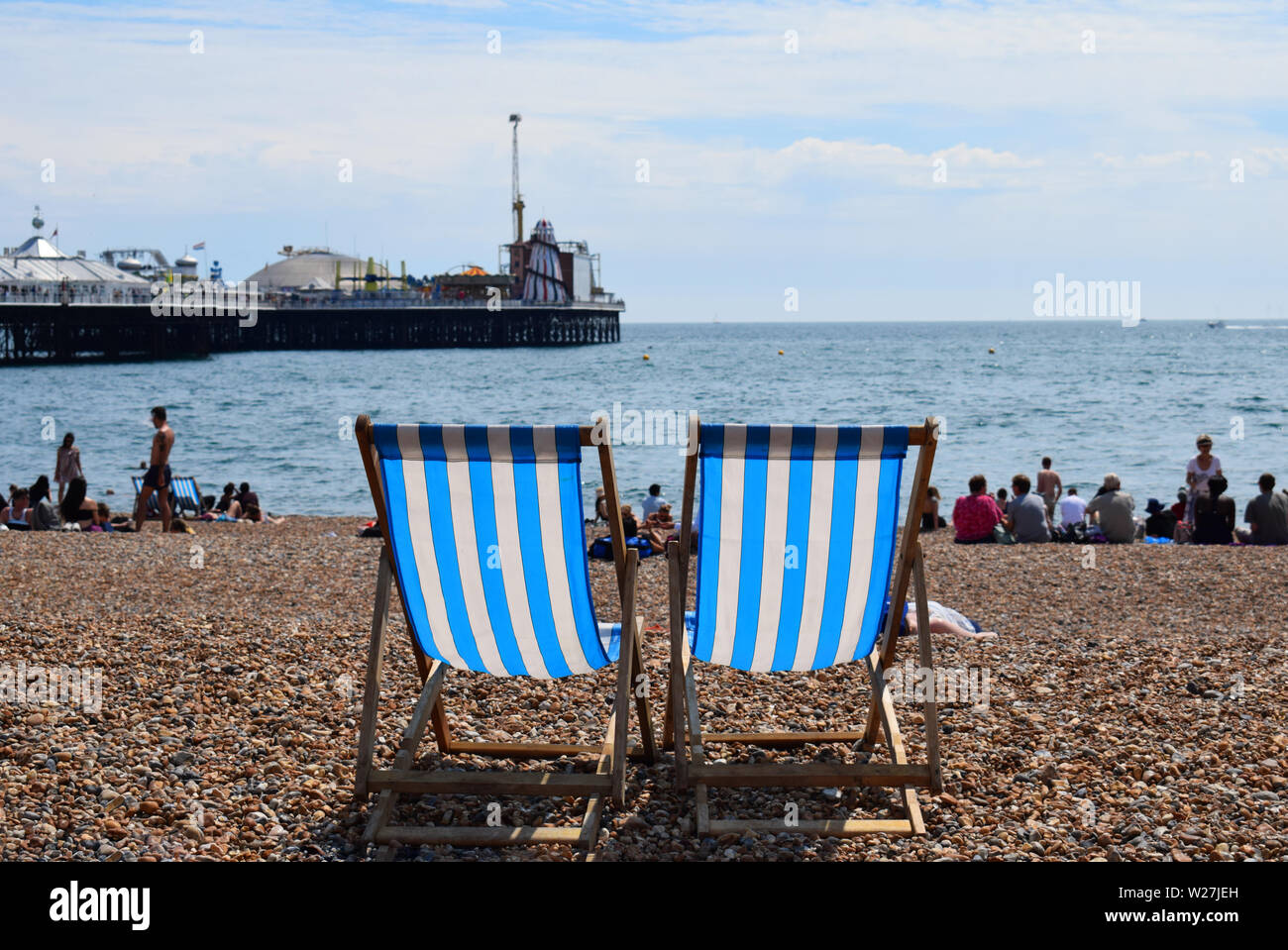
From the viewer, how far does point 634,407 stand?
126 feet

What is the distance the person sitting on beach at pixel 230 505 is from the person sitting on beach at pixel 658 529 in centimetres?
498

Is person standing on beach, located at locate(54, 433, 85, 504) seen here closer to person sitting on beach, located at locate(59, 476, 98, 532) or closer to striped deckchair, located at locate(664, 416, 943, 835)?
person sitting on beach, located at locate(59, 476, 98, 532)

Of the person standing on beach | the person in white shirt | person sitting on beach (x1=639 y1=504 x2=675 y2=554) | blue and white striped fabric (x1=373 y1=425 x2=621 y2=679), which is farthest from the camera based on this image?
the person standing on beach

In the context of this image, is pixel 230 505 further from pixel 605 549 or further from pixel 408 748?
pixel 408 748

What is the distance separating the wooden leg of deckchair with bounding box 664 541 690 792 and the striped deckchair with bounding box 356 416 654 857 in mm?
→ 102

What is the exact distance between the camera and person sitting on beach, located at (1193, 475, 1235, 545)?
910 centimetres

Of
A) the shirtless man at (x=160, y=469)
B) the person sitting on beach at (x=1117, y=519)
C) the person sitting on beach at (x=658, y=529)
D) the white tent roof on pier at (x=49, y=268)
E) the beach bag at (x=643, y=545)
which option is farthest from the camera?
the white tent roof on pier at (x=49, y=268)

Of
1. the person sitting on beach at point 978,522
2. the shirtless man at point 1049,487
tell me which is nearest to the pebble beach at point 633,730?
the person sitting on beach at point 978,522

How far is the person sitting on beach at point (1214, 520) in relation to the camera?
9.10m

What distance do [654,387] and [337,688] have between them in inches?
1725

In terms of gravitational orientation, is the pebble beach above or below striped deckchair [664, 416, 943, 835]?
below

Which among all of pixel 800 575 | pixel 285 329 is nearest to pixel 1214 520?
pixel 800 575

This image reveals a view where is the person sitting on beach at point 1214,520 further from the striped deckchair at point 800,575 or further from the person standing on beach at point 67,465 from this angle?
the person standing on beach at point 67,465

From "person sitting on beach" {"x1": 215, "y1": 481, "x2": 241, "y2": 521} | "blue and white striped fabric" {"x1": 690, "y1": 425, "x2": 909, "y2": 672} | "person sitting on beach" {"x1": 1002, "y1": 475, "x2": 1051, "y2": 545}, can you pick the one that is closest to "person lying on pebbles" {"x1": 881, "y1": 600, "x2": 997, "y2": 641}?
"blue and white striped fabric" {"x1": 690, "y1": 425, "x2": 909, "y2": 672}
